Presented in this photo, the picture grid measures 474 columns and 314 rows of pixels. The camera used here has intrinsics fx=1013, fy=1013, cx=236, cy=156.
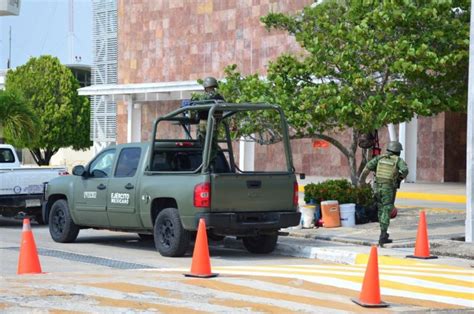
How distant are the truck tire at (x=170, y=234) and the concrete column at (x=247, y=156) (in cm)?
A: 3277

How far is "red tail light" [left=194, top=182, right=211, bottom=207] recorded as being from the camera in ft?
49.3

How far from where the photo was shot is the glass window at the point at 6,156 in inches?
923

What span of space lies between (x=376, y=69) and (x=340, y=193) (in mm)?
2580

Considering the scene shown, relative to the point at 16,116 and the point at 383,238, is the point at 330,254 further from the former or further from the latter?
the point at 16,116

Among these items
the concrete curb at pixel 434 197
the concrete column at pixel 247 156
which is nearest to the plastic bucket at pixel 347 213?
the concrete curb at pixel 434 197

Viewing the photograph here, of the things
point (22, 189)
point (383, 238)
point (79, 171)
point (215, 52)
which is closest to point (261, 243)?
point (383, 238)

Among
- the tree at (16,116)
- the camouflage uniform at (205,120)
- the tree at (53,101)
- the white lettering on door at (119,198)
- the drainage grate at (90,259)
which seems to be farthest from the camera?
the tree at (53,101)

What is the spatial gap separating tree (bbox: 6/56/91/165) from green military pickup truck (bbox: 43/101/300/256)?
5058cm

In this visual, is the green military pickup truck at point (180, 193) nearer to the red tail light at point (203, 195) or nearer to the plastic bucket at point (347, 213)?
the red tail light at point (203, 195)

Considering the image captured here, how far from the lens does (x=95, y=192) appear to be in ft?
56.1

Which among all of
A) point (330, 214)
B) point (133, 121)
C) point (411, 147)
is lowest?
point (330, 214)

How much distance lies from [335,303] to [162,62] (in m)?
46.6

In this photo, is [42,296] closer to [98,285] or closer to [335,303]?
[98,285]

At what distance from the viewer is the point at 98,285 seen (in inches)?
422
